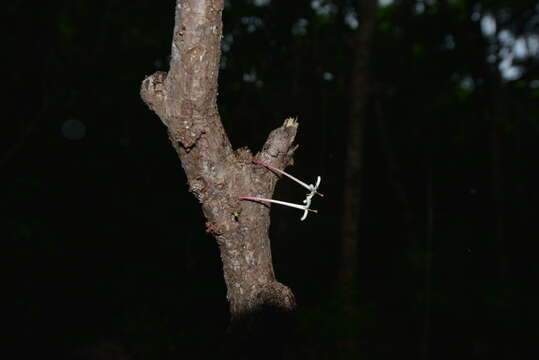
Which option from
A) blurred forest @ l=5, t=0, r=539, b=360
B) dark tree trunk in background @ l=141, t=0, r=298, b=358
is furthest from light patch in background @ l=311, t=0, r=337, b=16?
dark tree trunk in background @ l=141, t=0, r=298, b=358

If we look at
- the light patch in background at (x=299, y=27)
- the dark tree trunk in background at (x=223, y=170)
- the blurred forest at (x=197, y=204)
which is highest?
the light patch in background at (x=299, y=27)

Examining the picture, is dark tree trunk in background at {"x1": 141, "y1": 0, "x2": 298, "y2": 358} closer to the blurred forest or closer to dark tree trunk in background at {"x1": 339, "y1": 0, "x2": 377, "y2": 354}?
the blurred forest

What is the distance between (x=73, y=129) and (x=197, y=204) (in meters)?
2.27

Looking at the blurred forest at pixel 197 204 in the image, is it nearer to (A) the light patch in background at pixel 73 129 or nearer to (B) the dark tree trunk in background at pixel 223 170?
(A) the light patch in background at pixel 73 129

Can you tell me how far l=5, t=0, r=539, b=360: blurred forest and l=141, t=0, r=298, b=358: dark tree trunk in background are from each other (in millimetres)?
2244

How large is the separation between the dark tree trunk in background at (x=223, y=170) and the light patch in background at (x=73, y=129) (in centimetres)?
505

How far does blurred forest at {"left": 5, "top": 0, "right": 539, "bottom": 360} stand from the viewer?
5.32 m

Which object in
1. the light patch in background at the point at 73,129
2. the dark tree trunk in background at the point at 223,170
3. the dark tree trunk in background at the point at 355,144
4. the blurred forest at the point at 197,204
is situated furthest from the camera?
the light patch in background at the point at 73,129

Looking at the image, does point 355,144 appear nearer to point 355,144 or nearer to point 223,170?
point 355,144

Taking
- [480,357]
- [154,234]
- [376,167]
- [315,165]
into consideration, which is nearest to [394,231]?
[376,167]

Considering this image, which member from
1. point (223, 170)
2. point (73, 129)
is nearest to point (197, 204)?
point (73, 129)

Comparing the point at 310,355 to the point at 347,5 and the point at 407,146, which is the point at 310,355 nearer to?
the point at 347,5

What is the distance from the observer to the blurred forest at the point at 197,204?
5.32 meters

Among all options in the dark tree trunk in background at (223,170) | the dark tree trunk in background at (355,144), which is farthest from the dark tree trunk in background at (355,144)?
the dark tree trunk in background at (223,170)
